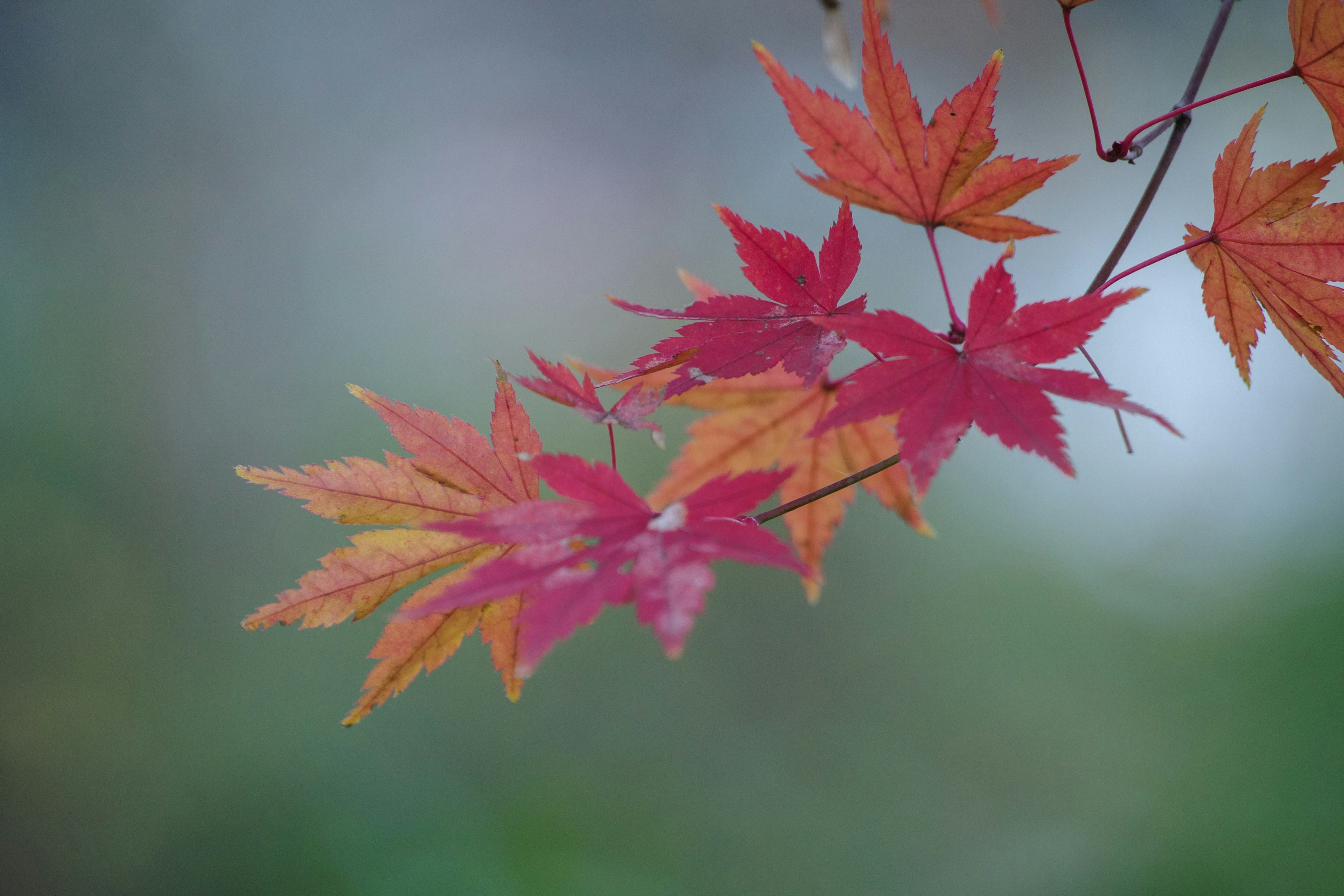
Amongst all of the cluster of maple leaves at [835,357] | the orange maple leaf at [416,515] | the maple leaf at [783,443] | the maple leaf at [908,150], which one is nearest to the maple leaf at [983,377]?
the cluster of maple leaves at [835,357]

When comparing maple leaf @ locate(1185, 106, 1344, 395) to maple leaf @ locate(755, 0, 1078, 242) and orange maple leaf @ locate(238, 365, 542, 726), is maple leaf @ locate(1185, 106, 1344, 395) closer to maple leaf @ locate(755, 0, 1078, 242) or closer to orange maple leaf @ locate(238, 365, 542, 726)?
maple leaf @ locate(755, 0, 1078, 242)

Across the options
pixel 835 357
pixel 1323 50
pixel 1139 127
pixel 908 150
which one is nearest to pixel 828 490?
pixel 835 357

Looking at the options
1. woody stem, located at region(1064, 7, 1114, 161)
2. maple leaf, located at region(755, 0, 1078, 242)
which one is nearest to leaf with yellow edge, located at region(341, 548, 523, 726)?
maple leaf, located at region(755, 0, 1078, 242)

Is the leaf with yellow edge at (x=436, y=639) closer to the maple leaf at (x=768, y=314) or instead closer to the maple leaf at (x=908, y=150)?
the maple leaf at (x=768, y=314)

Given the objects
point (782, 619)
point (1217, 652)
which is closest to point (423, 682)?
point (782, 619)

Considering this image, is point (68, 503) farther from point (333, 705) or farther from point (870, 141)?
point (870, 141)
